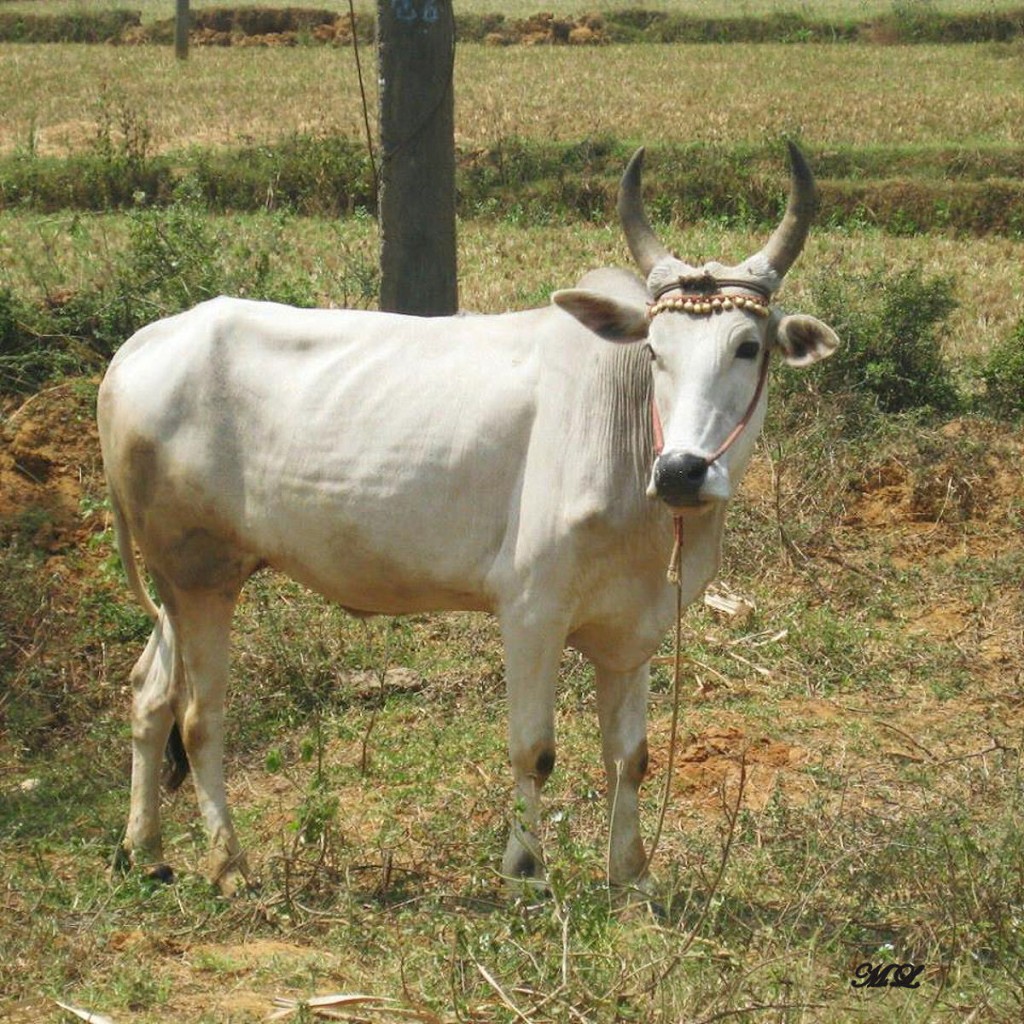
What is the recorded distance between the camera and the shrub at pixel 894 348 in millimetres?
7594

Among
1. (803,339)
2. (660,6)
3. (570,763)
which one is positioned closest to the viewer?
(803,339)

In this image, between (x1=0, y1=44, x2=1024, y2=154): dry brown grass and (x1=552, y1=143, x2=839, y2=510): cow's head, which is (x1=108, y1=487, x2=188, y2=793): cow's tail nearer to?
(x1=552, y1=143, x2=839, y2=510): cow's head

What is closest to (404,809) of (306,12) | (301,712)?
(301,712)

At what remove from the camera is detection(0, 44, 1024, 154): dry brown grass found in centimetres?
1553

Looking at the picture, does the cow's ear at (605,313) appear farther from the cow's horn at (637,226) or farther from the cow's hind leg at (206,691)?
the cow's hind leg at (206,691)

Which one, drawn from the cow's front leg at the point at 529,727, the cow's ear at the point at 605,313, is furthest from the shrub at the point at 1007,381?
the cow's front leg at the point at 529,727

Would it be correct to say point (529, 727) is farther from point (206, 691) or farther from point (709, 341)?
point (709, 341)

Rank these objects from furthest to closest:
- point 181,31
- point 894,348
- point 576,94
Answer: point 181,31, point 576,94, point 894,348

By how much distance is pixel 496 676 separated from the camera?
577 centimetres

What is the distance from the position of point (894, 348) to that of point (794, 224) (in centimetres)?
388

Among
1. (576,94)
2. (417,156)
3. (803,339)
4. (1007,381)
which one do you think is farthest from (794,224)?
(576,94)

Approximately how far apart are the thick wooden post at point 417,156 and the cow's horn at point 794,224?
264 centimetres

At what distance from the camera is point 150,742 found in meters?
4.63

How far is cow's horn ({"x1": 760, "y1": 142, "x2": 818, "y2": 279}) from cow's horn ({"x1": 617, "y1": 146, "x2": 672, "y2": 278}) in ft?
0.89
